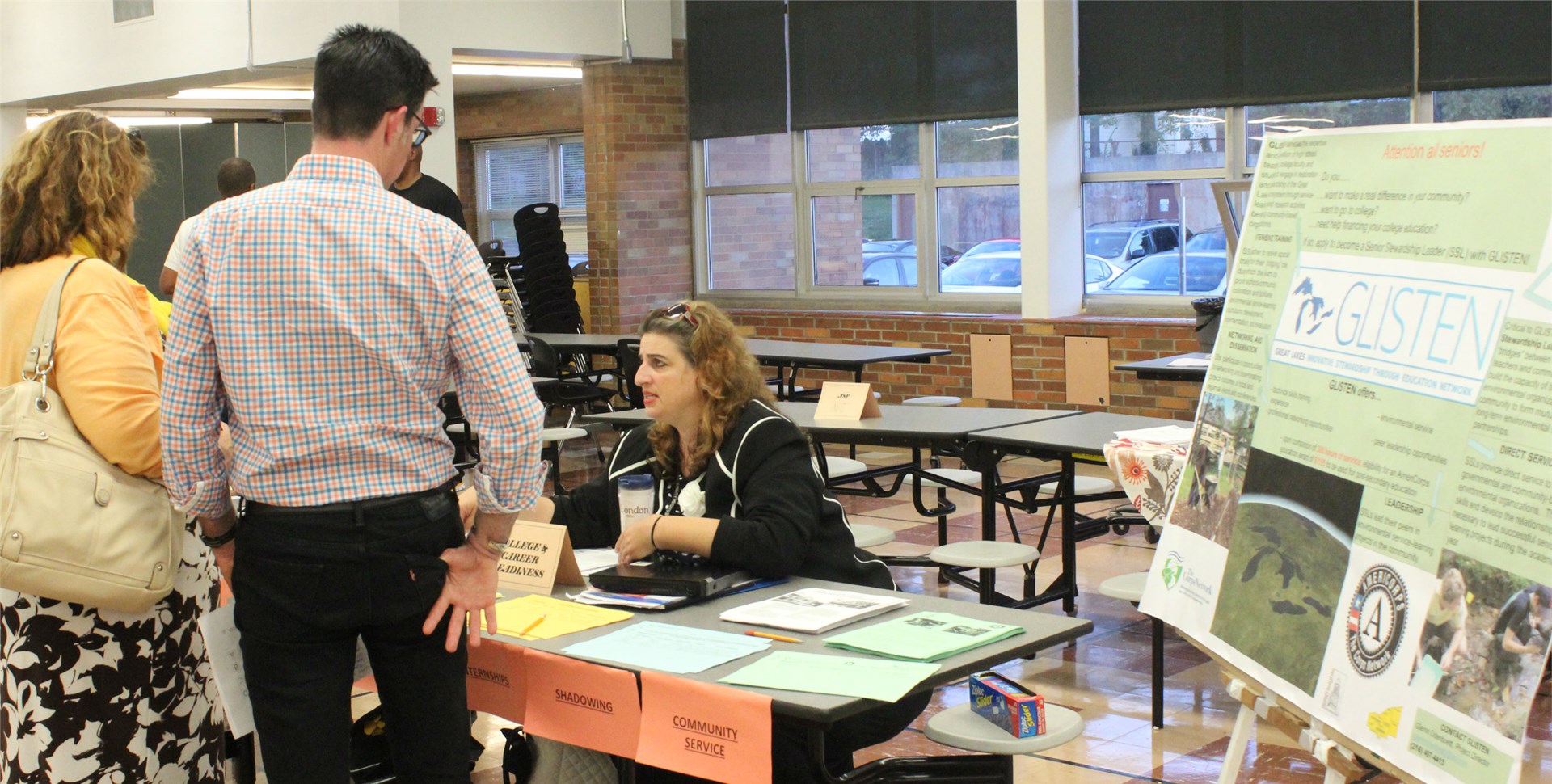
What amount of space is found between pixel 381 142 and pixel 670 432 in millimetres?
1122

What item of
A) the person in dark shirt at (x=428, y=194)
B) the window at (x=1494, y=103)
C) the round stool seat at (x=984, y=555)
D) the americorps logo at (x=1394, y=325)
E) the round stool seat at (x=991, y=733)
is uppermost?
the window at (x=1494, y=103)

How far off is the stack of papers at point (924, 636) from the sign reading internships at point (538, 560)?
2.11 feet

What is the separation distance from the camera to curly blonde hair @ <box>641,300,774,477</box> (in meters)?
2.83

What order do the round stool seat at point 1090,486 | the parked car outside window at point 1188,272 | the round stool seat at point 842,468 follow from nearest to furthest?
1. the round stool seat at point 1090,486
2. the round stool seat at point 842,468
3. the parked car outside window at point 1188,272

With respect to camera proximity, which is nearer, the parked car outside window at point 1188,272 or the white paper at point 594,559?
the white paper at point 594,559

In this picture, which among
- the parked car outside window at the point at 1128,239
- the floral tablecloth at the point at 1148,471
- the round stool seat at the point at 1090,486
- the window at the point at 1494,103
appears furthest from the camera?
the parked car outside window at the point at 1128,239

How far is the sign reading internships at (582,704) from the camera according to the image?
6.93 feet

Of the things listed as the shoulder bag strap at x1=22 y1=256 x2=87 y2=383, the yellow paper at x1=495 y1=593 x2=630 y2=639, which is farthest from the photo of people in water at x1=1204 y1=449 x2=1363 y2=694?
the shoulder bag strap at x1=22 y1=256 x2=87 y2=383

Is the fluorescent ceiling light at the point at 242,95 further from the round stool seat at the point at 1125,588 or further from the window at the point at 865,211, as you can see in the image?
the round stool seat at the point at 1125,588

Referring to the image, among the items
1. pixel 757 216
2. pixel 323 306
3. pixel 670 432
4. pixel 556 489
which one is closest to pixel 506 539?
pixel 323 306

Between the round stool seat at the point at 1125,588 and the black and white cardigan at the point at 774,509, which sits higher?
the black and white cardigan at the point at 774,509

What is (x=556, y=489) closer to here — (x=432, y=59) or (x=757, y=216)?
(x=432, y=59)

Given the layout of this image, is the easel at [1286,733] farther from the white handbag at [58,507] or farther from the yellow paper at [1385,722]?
the white handbag at [58,507]

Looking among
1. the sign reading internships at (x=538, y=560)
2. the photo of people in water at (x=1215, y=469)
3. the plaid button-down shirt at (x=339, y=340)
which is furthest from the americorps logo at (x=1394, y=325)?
the sign reading internships at (x=538, y=560)
